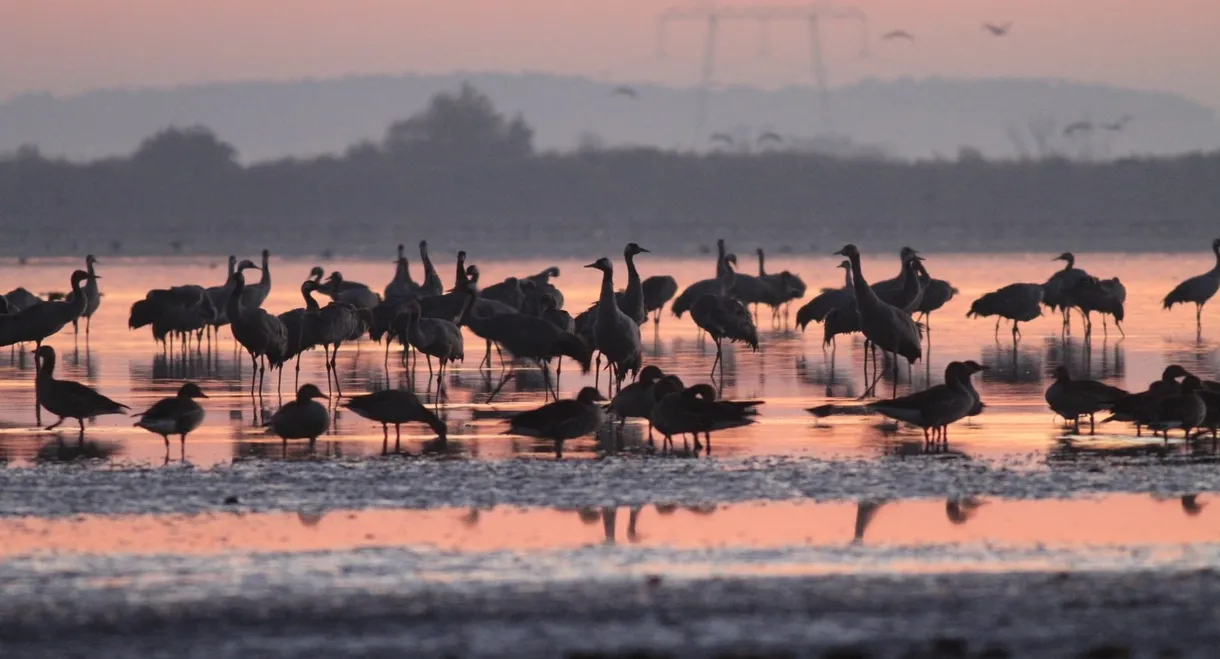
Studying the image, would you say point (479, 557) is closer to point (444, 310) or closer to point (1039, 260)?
point (444, 310)

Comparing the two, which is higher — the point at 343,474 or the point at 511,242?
the point at 511,242

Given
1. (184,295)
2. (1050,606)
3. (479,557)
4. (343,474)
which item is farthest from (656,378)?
(184,295)

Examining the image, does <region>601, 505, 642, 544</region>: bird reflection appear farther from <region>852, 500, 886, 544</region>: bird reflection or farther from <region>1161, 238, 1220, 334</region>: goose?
<region>1161, 238, 1220, 334</region>: goose

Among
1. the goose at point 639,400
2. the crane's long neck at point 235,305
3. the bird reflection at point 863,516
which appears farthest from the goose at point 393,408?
the crane's long neck at point 235,305

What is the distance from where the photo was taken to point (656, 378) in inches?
654

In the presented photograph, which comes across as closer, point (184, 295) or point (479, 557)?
point (479, 557)

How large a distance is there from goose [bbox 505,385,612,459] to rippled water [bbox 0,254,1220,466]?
23 centimetres

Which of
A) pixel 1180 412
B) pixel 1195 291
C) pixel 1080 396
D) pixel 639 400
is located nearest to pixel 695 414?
pixel 639 400

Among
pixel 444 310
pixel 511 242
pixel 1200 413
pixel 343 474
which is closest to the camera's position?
pixel 343 474

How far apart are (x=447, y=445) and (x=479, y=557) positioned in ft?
16.9

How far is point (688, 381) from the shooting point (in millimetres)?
21234

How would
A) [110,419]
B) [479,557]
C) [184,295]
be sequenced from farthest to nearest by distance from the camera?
[184,295]
[110,419]
[479,557]

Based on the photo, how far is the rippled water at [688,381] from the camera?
15.4m

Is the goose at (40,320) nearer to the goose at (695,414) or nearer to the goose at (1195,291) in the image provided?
the goose at (695,414)
